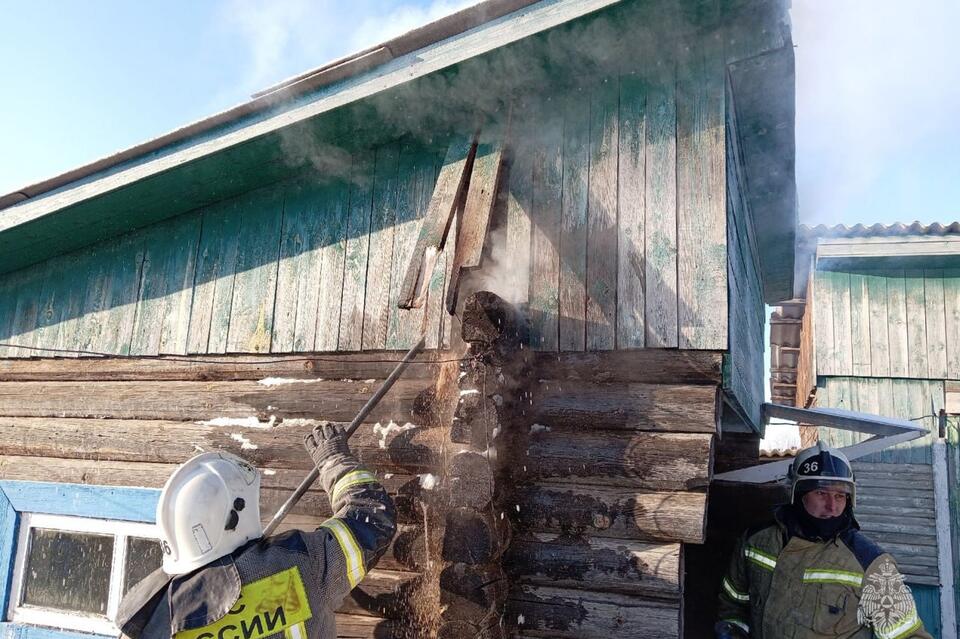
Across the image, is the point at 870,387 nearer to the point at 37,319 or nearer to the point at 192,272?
the point at 192,272

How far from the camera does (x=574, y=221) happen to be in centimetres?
427

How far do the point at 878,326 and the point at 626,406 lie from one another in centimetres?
645

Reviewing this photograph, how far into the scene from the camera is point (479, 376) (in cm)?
380

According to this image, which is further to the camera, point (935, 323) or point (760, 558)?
point (935, 323)

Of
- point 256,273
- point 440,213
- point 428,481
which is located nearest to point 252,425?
point 256,273

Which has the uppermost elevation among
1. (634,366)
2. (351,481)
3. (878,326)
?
(878,326)

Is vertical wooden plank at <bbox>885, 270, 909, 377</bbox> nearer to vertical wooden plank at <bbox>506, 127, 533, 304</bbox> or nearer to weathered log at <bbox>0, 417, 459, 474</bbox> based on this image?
vertical wooden plank at <bbox>506, 127, 533, 304</bbox>

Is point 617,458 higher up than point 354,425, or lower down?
lower down

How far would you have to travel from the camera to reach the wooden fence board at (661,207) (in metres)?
3.91

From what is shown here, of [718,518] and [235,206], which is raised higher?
[235,206]

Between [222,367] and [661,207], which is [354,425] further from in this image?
[661,207]

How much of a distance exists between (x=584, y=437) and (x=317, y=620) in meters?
1.72

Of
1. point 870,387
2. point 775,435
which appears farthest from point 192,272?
point 775,435

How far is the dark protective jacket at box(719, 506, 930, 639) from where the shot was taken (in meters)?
3.96
